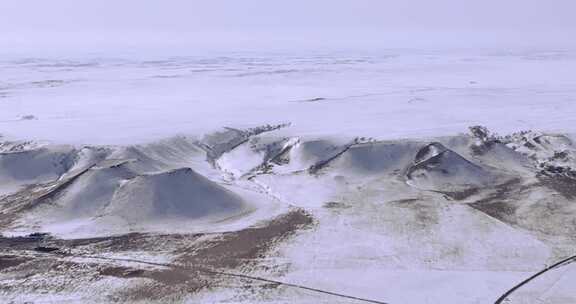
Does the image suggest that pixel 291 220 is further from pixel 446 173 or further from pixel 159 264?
pixel 446 173

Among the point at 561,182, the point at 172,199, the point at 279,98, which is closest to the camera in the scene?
the point at 172,199

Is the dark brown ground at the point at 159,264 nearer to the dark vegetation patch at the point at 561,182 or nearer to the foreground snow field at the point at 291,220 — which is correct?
the foreground snow field at the point at 291,220

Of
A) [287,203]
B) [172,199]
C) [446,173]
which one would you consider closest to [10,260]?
[172,199]

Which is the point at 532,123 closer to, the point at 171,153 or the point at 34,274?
the point at 171,153

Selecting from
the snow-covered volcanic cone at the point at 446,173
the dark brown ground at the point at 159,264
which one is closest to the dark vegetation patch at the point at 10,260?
the dark brown ground at the point at 159,264

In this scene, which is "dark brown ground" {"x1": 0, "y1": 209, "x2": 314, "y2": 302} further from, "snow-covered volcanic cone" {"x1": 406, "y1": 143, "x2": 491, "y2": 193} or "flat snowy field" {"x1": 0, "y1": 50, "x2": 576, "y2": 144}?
"flat snowy field" {"x1": 0, "y1": 50, "x2": 576, "y2": 144}

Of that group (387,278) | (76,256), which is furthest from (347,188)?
(76,256)

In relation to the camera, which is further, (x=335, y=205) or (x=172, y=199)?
(x=335, y=205)
